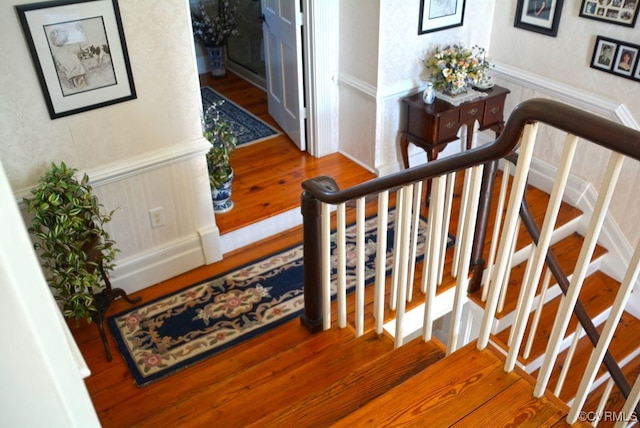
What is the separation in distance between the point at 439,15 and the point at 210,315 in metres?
2.53

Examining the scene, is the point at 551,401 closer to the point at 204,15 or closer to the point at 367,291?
the point at 367,291

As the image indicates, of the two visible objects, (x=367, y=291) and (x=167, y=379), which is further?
(x=367, y=291)

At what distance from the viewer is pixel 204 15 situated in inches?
232

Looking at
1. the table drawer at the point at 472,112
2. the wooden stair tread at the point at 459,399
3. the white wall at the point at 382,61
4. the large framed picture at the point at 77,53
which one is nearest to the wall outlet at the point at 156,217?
the large framed picture at the point at 77,53

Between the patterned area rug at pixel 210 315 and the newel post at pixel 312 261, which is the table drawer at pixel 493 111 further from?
the newel post at pixel 312 261

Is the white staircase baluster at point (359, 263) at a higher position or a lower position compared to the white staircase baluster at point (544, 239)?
lower

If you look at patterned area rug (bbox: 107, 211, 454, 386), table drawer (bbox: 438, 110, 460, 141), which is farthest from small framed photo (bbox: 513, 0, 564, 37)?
patterned area rug (bbox: 107, 211, 454, 386)

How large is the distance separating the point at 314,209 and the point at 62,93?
4.56 feet

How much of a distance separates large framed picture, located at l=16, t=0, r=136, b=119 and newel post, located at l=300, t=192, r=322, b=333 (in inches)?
48.6

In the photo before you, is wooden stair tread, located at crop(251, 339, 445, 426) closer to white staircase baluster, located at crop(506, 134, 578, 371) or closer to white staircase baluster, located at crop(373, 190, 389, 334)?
white staircase baluster, located at crop(373, 190, 389, 334)

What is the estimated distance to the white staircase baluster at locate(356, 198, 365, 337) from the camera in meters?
2.16

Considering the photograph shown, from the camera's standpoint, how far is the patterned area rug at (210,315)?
3.01 m

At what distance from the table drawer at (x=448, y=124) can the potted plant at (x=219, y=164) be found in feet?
4.68

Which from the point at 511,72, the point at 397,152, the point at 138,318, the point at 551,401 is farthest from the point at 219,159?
the point at 551,401
